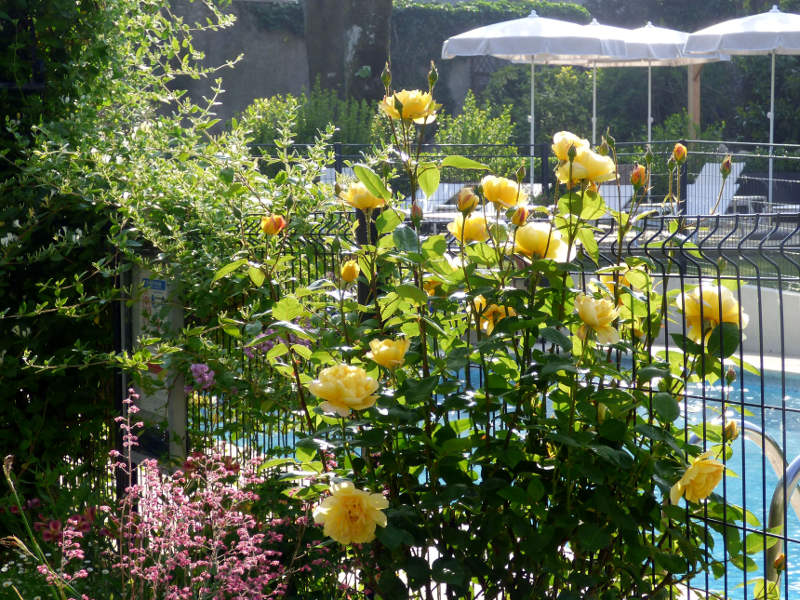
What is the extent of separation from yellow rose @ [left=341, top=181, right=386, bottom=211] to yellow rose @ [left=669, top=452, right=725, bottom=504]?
2.86 ft

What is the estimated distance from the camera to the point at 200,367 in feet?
10.0

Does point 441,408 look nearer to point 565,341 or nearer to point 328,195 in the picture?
point 565,341

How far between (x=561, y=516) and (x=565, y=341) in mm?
401

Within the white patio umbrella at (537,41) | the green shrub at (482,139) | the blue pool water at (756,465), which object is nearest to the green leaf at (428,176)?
the blue pool water at (756,465)

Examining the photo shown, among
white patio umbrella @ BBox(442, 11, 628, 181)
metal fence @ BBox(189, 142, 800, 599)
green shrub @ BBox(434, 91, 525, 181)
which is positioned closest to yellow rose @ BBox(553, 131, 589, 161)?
metal fence @ BBox(189, 142, 800, 599)

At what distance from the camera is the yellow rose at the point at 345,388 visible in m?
1.87

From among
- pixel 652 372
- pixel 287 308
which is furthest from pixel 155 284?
pixel 652 372

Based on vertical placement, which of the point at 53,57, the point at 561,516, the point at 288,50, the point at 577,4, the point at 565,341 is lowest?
the point at 561,516

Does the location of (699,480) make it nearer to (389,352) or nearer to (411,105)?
(389,352)

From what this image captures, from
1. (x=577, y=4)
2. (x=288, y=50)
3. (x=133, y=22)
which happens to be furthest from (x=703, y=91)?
(x=133, y=22)

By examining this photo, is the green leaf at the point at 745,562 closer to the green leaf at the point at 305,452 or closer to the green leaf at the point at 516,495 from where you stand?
the green leaf at the point at 516,495

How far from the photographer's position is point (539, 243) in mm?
2049

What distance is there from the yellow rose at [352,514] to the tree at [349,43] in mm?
11760

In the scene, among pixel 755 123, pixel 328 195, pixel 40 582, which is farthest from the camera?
pixel 755 123
